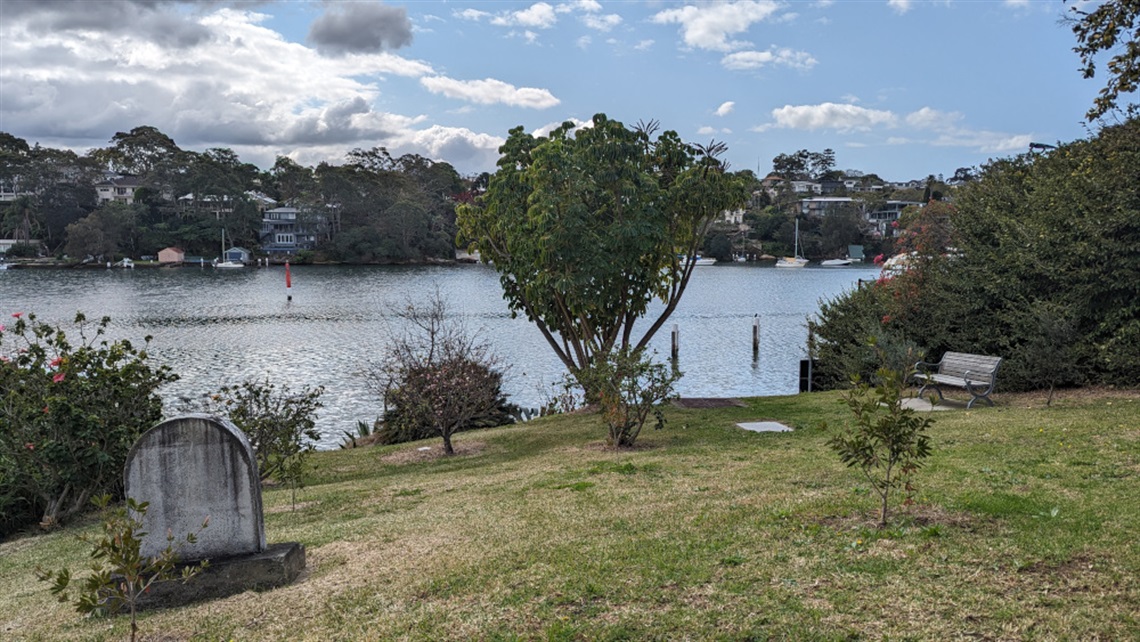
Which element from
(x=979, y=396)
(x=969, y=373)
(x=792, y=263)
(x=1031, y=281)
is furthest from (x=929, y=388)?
(x=792, y=263)

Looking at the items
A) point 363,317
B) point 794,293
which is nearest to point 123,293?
point 363,317

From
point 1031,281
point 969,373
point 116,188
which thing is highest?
point 116,188

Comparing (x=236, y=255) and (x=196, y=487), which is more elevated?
(x=236, y=255)

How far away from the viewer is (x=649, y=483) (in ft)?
32.0

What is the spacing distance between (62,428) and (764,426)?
1135 centimetres

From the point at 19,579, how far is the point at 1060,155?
2481cm

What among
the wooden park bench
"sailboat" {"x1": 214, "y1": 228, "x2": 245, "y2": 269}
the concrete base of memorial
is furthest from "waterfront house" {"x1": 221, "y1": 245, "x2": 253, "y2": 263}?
the concrete base of memorial

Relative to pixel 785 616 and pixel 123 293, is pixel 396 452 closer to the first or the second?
pixel 785 616

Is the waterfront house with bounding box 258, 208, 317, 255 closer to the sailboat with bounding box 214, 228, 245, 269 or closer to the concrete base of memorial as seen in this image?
the sailboat with bounding box 214, 228, 245, 269

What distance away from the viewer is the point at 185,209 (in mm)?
115125

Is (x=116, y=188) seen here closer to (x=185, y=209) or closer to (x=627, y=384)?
(x=185, y=209)

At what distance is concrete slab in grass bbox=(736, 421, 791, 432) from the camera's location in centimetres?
1427

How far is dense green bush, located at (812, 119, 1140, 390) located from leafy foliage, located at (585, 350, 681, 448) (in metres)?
7.79

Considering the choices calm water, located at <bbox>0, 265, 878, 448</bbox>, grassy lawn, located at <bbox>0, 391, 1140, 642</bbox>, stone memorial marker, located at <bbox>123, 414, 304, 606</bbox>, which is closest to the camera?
→ grassy lawn, located at <bbox>0, 391, 1140, 642</bbox>
